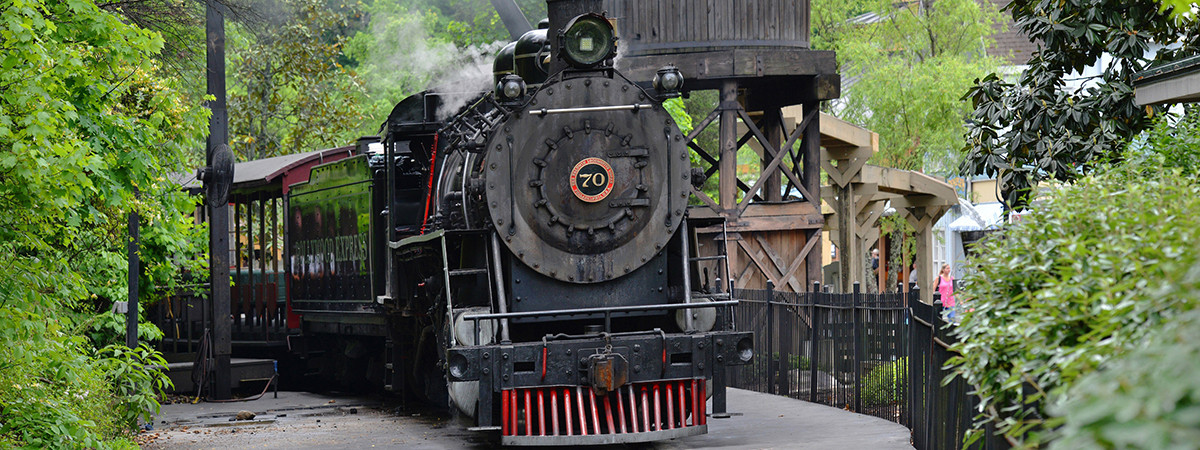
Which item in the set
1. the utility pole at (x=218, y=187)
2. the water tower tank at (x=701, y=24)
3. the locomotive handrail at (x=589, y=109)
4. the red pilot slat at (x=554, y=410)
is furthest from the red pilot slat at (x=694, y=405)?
the water tower tank at (x=701, y=24)

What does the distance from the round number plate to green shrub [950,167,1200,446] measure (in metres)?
4.64

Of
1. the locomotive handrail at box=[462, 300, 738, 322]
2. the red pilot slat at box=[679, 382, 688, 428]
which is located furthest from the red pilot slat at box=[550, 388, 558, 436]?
the red pilot slat at box=[679, 382, 688, 428]

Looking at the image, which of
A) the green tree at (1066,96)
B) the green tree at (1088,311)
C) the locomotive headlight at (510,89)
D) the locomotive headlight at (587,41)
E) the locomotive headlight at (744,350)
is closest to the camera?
the green tree at (1088,311)

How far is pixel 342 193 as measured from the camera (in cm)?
1441

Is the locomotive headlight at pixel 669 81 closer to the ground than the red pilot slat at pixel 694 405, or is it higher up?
higher up

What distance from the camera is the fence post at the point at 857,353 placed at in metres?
12.1

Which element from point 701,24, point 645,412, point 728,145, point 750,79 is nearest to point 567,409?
point 645,412

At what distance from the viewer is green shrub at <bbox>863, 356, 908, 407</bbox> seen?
37.4 feet

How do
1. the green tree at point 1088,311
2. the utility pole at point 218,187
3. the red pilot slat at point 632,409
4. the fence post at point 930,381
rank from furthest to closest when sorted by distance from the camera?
the utility pole at point 218,187 → the red pilot slat at point 632,409 → the fence post at point 930,381 → the green tree at point 1088,311

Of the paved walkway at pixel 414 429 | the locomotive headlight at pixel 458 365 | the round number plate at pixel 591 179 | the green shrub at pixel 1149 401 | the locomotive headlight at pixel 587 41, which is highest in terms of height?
the locomotive headlight at pixel 587 41

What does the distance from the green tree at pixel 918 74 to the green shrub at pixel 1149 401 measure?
23754 mm

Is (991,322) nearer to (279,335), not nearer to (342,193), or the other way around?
(342,193)

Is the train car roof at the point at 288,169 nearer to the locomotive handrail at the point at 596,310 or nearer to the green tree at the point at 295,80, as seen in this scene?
the locomotive handrail at the point at 596,310

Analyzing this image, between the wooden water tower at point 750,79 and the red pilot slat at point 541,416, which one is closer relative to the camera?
the red pilot slat at point 541,416
